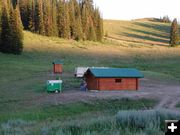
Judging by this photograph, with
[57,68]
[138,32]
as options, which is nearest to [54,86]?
[57,68]

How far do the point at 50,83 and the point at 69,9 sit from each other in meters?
74.9

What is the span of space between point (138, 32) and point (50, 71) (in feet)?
316

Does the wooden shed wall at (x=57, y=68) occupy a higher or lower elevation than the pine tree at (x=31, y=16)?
lower

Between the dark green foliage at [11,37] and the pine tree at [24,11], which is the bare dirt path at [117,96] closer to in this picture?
the dark green foliage at [11,37]

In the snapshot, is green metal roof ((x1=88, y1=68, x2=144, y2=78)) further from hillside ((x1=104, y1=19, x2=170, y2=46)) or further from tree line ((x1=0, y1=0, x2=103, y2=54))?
hillside ((x1=104, y1=19, x2=170, y2=46))

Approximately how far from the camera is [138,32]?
5719 inches

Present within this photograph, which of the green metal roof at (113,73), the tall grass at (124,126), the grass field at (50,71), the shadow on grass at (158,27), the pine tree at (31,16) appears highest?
the pine tree at (31,16)

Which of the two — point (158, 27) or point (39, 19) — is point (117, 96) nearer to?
point (39, 19)

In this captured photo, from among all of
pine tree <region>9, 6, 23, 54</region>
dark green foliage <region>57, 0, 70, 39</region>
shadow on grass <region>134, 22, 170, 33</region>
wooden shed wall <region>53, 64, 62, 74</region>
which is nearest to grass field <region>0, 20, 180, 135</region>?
wooden shed wall <region>53, 64, 62, 74</region>

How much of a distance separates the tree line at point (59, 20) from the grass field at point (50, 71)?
4332mm

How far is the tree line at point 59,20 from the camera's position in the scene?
320ft

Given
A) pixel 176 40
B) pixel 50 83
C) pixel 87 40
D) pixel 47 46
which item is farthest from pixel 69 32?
pixel 50 83

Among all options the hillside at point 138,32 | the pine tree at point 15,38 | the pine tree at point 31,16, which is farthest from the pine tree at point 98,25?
the pine tree at point 15,38

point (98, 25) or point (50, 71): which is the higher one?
point (98, 25)
